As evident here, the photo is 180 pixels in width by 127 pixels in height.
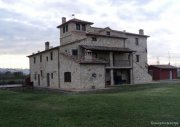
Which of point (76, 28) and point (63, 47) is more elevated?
point (76, 28)

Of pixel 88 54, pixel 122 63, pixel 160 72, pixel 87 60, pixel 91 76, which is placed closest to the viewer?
pixel 91 76

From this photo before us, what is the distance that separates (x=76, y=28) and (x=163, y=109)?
1038 inches

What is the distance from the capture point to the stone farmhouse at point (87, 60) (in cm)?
3066

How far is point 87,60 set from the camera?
101ft

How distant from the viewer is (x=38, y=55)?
42.0 m

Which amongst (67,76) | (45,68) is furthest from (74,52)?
(45,68)

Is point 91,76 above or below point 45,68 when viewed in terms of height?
below

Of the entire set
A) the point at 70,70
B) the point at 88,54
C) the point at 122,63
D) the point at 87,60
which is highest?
the point at 88,54

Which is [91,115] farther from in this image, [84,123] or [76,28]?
[76,28]

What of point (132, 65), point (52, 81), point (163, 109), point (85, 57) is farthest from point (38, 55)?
point (163, 109)

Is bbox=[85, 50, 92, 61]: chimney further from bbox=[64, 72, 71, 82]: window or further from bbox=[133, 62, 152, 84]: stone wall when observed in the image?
bbox=[133, 62, 152, 84]: stone wall

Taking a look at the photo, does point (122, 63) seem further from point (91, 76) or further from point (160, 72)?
point (160, 72)

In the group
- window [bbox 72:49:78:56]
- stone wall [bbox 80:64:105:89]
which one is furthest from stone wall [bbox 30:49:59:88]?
stone wall [bbox 80:64:105:89]

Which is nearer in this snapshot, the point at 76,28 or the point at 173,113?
the point at 173,113
